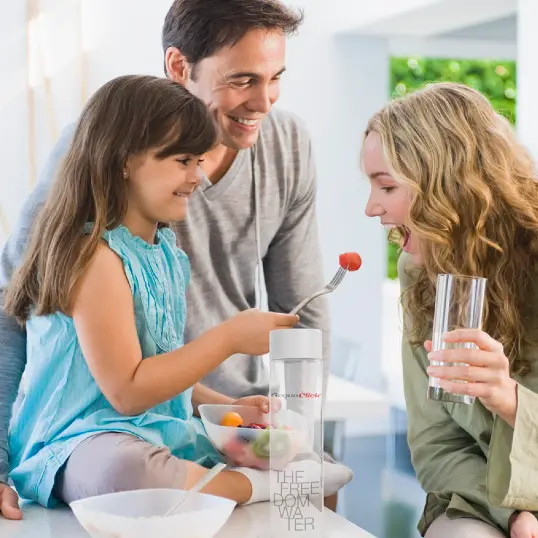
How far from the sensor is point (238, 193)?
212cm

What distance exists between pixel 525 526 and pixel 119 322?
0.69 meters

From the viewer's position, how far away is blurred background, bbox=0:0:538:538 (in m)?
4.39

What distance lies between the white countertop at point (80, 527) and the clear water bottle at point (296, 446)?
0.05 meters

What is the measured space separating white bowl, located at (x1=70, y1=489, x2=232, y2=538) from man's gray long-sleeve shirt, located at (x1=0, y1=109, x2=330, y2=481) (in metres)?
0.77

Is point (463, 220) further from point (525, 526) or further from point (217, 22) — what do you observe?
point (217, 22)

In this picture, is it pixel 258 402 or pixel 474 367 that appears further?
pixel 258 402

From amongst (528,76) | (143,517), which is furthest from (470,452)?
(528,76)

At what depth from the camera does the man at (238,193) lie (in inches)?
76.8

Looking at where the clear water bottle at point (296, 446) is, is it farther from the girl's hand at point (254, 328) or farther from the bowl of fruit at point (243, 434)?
the girl's hand at point (254, 328)

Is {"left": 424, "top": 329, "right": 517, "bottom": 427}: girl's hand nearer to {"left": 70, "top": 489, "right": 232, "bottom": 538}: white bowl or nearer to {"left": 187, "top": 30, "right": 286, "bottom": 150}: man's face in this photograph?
{"left": 70, "top": 489, "right": 232, "bottom": 538}: white bowl

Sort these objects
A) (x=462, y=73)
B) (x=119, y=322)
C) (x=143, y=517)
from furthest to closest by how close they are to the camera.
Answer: (x=462, y=73)
(x=119, y=322)
(x=143, y=517)

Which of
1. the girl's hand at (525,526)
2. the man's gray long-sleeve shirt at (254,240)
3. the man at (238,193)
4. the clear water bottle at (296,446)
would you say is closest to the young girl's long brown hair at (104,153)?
the man at (238,193)

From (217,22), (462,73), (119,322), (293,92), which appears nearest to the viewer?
(119,322)

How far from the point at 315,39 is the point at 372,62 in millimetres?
347
